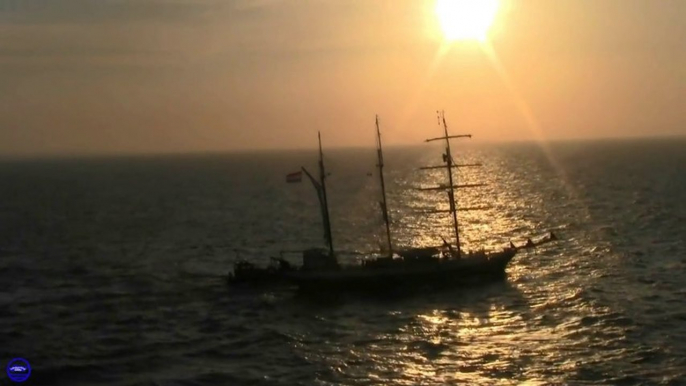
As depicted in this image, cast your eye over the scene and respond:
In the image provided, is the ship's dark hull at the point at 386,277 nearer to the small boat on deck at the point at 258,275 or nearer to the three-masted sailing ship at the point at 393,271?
the three-masted sailing ship at the point at 393,271

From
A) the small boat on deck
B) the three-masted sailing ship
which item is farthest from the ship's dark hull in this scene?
the small boat on deck

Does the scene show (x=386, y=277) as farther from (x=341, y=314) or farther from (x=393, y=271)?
(x=341, y=314)

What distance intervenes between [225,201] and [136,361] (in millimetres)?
133085

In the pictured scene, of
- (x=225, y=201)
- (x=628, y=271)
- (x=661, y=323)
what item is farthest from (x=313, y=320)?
(x=225, y=201)

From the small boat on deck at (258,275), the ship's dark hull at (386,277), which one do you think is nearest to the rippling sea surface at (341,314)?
the small boat on deck at (258,275)

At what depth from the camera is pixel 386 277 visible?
7962 centimetres

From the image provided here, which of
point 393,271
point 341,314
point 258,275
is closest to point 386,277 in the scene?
point 393,271

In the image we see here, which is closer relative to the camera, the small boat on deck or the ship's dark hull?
the ship's dark hull

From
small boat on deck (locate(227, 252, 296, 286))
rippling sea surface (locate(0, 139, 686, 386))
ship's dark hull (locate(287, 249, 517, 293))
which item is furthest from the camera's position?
small boat on deck (locate(227, 252, 296, 286))

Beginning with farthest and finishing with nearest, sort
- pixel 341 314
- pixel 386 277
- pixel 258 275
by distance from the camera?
pixel 258 275 → pixel 386 277 → pixel 341 314

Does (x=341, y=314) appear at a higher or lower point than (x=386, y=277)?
lower

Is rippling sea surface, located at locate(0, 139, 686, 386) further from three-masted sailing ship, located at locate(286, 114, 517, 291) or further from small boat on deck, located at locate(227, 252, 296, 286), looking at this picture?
three-masted sailing ship, located at locate(286, 114, 517, 291)

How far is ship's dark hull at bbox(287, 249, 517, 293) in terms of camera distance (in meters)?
79.6

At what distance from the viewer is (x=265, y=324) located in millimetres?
65938
